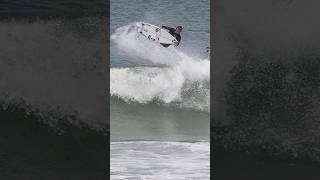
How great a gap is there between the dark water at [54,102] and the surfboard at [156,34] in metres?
3.13

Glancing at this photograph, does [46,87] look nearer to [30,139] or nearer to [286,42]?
[30,139]

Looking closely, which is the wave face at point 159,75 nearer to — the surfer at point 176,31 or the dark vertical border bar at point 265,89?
the surfer at point 176,31

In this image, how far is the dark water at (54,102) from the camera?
4980 mm

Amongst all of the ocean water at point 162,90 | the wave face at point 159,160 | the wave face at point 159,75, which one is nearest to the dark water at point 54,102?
the wave face at point 159,160

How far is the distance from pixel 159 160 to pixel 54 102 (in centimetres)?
294

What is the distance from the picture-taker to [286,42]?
5.08 m

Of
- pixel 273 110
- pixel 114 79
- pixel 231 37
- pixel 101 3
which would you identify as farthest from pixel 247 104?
pixel 114 79

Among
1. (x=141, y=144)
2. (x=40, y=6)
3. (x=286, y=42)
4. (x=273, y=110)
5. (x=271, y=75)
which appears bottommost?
(x=141, y=144)

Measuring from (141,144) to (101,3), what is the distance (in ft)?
11.8

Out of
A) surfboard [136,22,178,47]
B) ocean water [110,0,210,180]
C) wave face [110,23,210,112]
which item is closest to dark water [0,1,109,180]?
ocean water [110,0,210,180]

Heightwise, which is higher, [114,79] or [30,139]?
[114,79]

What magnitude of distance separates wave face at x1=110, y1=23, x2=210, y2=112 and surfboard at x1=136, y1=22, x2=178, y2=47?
0.40 ft

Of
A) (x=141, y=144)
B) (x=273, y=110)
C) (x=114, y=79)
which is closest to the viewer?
(x=273, y=110)

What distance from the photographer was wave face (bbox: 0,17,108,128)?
4.97 metres
